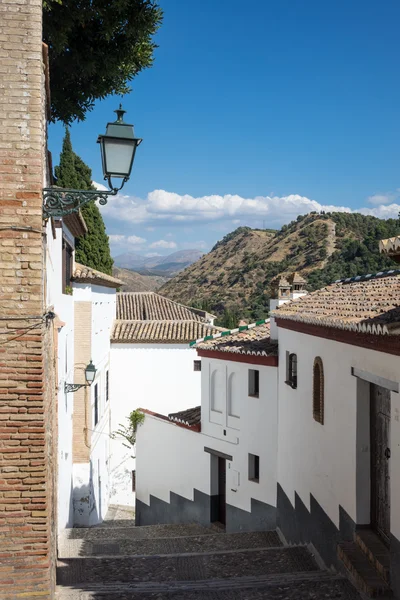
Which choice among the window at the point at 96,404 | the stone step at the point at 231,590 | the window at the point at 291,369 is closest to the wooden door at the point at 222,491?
the window at the point at 291,369

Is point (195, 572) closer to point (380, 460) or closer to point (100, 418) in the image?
point (380, 460)

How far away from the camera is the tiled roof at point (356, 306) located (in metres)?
6.17

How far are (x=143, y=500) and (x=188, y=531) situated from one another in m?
3.72

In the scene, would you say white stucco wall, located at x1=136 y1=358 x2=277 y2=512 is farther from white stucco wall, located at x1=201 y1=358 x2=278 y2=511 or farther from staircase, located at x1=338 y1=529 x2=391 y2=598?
staircase, located at x1=338 y1=529 x2=391 y2=598

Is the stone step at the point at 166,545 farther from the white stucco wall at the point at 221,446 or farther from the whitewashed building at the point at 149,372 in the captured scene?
the whitewashed building at the point at 149,372

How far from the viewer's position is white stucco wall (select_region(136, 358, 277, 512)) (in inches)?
496

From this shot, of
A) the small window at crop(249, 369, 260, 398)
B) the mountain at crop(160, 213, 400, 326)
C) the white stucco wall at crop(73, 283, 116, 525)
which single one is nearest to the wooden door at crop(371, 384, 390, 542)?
the small window at crop(249, 369, 260, 398)

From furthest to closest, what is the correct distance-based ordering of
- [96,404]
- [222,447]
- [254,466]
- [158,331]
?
[158,331] < [96,404] < [222,447] < [254,466]

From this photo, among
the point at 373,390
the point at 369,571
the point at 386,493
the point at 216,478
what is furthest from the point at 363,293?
the point at 216,478

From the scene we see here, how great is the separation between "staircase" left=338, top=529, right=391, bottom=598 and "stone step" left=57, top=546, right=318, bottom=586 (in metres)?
1.57

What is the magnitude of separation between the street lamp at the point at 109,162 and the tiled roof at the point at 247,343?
7.12 metres

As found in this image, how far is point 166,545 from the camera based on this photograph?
432 inches

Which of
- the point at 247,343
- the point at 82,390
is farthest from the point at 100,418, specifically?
the point at 247,343

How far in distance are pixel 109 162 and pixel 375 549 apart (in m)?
5.25
